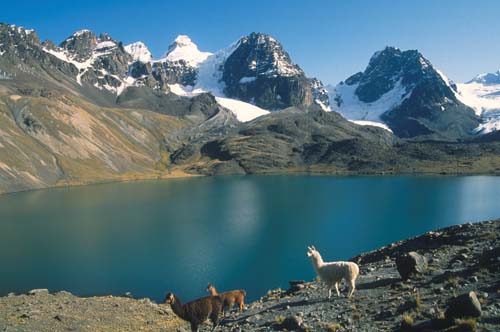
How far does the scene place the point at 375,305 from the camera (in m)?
21.6

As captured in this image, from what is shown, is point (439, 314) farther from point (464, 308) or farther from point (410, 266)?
point (410, 266)

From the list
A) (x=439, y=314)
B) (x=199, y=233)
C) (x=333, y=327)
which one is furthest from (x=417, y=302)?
(x=199, y=233)

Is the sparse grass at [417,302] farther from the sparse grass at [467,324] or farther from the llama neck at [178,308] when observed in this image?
the llama neck at [178,308]

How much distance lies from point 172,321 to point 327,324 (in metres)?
19.5

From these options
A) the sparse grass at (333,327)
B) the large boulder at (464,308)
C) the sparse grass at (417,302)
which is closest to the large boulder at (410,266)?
the sparse grass at (417,302)

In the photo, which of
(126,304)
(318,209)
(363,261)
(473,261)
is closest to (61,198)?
(318,209)

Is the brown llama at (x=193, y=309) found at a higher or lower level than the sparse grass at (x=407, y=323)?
lower

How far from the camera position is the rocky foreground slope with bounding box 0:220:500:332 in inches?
715

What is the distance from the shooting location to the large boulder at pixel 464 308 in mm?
15922

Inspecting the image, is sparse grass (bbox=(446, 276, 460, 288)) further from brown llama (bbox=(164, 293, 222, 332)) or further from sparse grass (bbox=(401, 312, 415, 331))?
brown llama (bbox=(164, 293, 222, 332))

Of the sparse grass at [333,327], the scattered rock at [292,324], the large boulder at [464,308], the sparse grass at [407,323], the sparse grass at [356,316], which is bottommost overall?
the scattered rock at [292,324]

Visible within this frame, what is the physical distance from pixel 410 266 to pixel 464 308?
9.92 m

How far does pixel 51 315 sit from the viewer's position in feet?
114

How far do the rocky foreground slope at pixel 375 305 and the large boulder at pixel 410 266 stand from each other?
0.69ft
